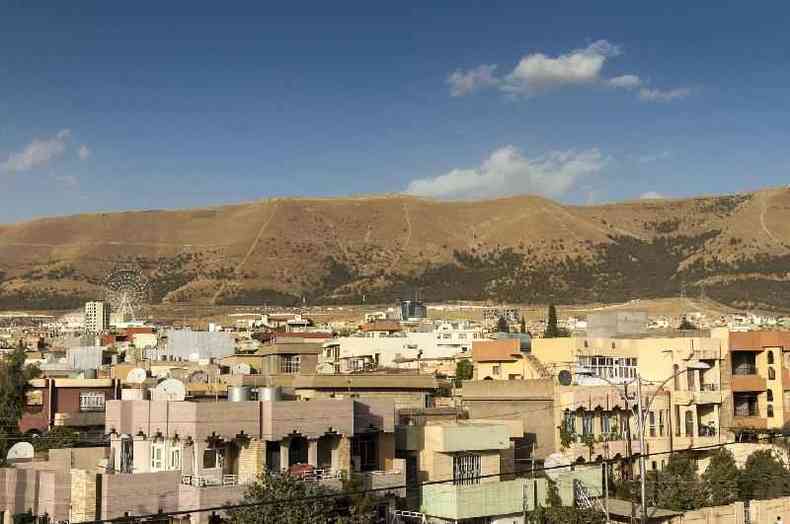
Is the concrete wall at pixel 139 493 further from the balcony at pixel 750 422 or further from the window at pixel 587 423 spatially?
the balcony at pixel 750 422

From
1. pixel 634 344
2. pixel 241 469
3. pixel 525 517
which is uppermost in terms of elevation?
pixel 634 344

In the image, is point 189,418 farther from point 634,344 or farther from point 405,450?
point 634,344

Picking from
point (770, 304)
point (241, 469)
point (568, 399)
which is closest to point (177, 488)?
point (241, 469)

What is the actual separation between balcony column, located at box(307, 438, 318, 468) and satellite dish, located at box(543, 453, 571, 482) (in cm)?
912

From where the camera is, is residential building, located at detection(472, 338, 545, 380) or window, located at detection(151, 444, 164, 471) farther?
residential building, located at detection(472, 338, 545, 380)

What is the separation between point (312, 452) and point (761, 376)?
1128 inches

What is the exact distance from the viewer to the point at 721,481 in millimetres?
40000

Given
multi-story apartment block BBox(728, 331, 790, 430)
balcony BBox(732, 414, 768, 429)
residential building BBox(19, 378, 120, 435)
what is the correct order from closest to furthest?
balcony BBox(732, 414, 768, 429) → multi-story apartment block BBox(728, 331, 790, 430) → residential building BBox(19, 378, 120, 435)

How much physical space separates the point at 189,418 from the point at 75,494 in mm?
3952

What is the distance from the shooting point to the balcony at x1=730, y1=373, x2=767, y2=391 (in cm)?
5056

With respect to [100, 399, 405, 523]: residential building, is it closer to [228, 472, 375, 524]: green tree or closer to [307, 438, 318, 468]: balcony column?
[307, 438, 318, 468]: balcony column

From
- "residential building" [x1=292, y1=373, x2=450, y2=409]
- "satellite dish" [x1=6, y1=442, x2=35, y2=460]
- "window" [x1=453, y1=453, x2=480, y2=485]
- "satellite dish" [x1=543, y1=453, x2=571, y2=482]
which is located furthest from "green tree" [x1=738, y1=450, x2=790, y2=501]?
"satellite dish" [x1=6, y1=442, x2=35, y2=460]

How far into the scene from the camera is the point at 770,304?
192875mm

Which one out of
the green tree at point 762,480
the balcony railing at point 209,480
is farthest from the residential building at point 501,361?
the balcony railing at point 209,480
